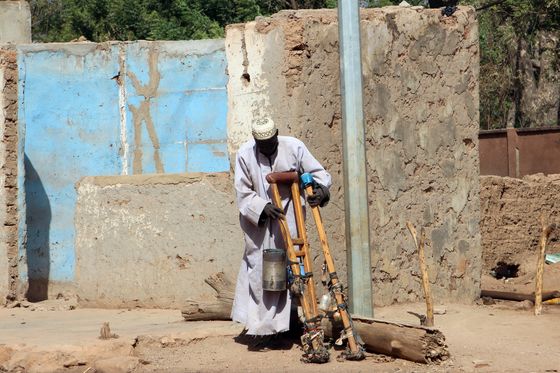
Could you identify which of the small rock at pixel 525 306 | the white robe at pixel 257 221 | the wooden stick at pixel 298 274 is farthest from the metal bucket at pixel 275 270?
the small rock at pixel 525 306

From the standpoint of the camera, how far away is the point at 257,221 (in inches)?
265

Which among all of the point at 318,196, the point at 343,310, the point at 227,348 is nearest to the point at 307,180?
the point at 318,196

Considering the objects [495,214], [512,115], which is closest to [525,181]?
[495,214]

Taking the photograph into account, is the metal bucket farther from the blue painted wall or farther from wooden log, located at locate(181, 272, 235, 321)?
the blue painted wall

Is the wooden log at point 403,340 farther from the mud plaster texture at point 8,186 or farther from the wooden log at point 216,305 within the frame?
the mud plaster texture at point 8,186

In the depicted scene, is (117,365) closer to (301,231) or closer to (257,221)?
(257,221)

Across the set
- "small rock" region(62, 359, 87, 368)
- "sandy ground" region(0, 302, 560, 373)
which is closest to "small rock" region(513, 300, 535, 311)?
"sandy ground" region(0, 302, 560, 373)

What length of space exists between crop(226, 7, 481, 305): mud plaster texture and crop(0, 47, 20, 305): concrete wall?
9.63 feet

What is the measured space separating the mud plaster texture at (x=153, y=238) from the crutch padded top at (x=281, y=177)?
1.83m

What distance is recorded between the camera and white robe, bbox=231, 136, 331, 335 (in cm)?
679

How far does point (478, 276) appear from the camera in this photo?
28.5 feet

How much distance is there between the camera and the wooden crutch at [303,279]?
657cm

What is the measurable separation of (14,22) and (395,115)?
6022mm

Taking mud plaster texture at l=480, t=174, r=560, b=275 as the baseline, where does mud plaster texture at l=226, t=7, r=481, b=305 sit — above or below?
above
